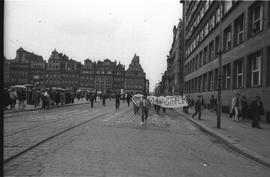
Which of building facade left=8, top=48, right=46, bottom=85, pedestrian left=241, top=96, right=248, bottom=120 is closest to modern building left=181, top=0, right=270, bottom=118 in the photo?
pedestrian left=241, top=96, right=248, bottom=120

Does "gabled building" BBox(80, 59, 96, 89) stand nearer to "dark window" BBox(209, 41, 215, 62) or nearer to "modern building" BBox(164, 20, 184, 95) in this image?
"modern building" BBox(164, 20, 184, 95)

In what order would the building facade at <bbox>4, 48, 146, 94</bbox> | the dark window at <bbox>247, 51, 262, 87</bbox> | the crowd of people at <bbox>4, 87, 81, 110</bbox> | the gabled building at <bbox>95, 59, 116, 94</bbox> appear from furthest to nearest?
the gabled building at <bbox>95, 59, 116, 94</bbox> → the building facade at <bbox>4, 48, 146, 94</bbox> → the crowd of people at <bbox>4, 87, 81, 110</bbox> → the dark window at <bbox>247, 51, 262, 87</bbox>

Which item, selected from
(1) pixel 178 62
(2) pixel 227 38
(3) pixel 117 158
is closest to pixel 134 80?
(1) pixel 178 62

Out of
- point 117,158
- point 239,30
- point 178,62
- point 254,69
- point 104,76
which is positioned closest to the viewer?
point 117,158

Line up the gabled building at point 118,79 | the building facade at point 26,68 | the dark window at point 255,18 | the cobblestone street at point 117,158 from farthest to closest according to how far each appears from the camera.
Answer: the gabled building at point 118,79
the building facade at point 26,68
the dark window at point 255,18
the cobblestone street at point 117,158

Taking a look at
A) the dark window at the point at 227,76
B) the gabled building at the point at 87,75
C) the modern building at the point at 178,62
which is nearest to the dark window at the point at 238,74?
the dark window at the point at 227,76

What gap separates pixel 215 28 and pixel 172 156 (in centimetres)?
2616

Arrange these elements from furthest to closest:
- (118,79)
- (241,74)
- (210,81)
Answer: (118,79) < (210,81) < (241,74)

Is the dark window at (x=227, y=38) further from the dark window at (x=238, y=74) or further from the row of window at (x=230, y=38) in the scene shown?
the dark window at (x=238, y=74)

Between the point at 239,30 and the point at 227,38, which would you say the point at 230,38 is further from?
the point at 239,30

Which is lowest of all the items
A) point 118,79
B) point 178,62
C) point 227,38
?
point 227,38

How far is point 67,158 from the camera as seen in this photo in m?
6.88

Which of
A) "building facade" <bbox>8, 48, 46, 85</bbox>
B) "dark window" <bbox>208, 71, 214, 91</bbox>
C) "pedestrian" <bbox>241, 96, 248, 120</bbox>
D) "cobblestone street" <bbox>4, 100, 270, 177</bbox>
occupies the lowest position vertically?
"cobblestone street" <bbox>4, 100, 270, 177</bbox>

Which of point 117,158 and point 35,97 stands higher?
point 35,97
